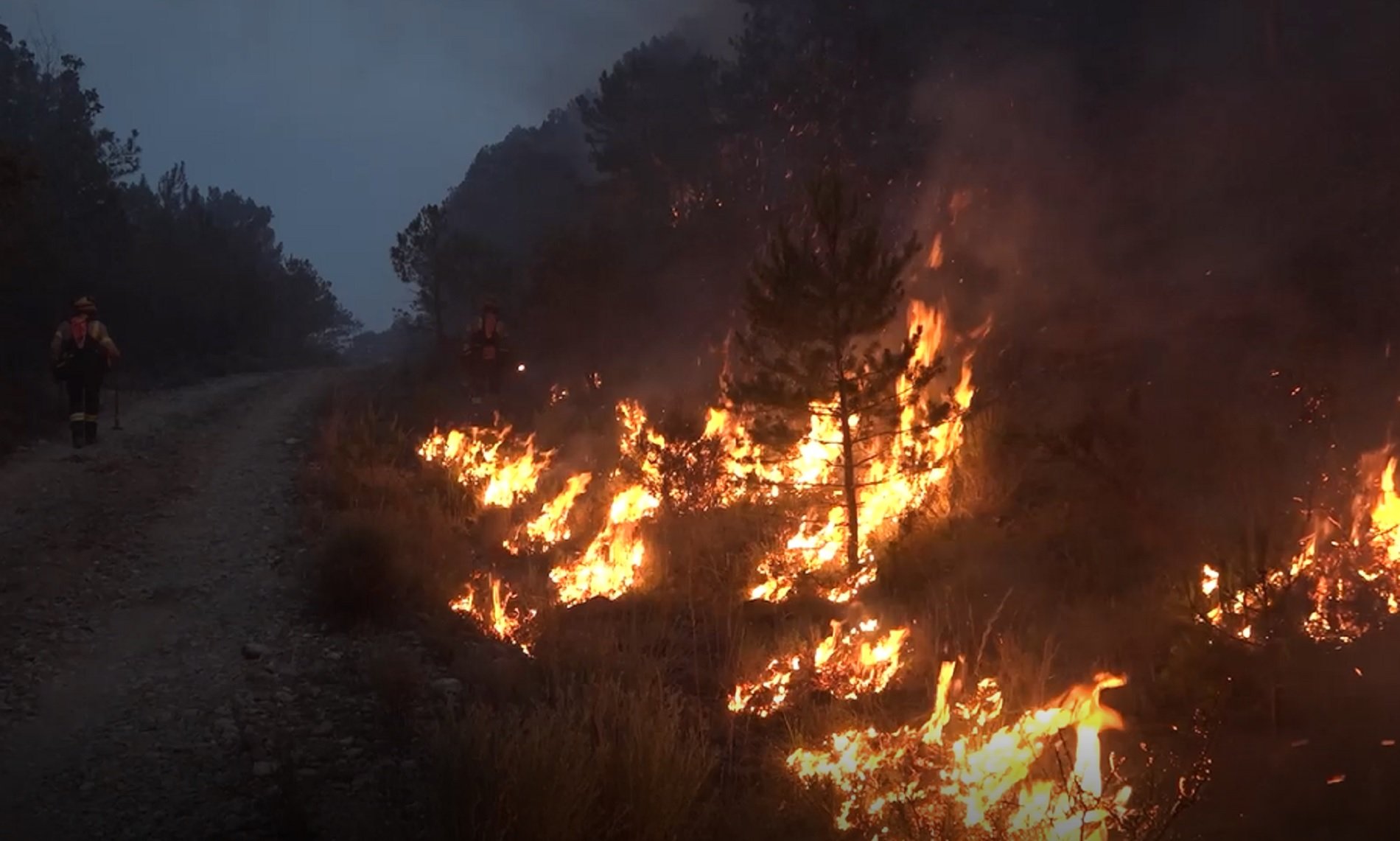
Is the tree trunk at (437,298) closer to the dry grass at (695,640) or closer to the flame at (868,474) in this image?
the dry grass at (695,640)

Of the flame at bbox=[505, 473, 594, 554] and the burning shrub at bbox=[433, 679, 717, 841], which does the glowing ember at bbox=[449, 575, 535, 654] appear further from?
the burning shrub at bbox=[433, 679, 717, 841]

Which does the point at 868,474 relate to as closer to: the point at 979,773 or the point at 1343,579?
the point at 1343,579

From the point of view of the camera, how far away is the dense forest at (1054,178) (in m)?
12.2

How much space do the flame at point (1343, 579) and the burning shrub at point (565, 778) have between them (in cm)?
293

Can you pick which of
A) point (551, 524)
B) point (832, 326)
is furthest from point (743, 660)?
point (551, 524)

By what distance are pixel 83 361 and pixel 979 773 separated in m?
12.5

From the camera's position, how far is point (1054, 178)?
1582 cm

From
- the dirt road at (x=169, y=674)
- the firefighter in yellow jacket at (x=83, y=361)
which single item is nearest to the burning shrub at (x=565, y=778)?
the dirt road at (x=169, y=674)

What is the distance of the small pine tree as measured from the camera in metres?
8.67

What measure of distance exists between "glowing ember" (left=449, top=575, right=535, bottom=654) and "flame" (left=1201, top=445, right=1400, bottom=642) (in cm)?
448

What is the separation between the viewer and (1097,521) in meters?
7.90

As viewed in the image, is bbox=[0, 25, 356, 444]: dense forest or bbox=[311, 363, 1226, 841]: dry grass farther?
bbox=[0, 25, 356, 444]: dense forest

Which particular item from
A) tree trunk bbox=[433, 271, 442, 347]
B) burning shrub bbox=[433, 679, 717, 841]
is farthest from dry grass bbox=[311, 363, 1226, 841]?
tree trunk bbox=[433, 271, 442, 347]

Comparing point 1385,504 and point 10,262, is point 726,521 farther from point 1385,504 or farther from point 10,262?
point 10,262
